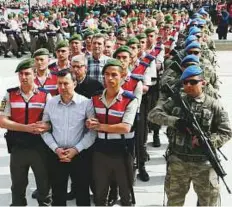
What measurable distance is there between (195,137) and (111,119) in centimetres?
79

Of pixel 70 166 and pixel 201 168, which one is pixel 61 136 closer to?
pixel 70 166

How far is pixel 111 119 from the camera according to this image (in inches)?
191

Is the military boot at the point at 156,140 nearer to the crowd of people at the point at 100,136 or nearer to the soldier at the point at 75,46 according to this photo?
the soldier at the point at 75,46

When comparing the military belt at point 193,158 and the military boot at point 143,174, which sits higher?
the military belt at point 193,158

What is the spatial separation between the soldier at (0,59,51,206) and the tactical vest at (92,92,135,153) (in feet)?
1.79

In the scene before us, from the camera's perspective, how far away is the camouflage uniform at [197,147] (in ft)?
15.1

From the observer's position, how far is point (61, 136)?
16.0 ft

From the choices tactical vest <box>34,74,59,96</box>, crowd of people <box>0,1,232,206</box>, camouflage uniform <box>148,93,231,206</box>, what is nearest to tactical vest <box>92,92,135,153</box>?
crowd of people <box>0,1,232,206</box>

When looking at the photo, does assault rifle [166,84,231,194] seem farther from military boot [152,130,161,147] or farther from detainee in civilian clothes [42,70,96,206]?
military boot [152,130,161,147]

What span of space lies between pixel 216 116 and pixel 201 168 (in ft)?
1.53

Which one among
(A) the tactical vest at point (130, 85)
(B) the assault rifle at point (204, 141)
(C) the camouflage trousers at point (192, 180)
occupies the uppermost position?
(A) the tactical vest at point (130, 85)

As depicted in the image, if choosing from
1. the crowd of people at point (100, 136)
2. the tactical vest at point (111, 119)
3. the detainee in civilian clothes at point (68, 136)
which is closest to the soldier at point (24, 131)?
the crowd of people at point (100, 136)

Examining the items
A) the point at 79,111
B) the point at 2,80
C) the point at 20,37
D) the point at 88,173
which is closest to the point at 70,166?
the point at 88,173

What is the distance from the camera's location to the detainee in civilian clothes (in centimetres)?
485
